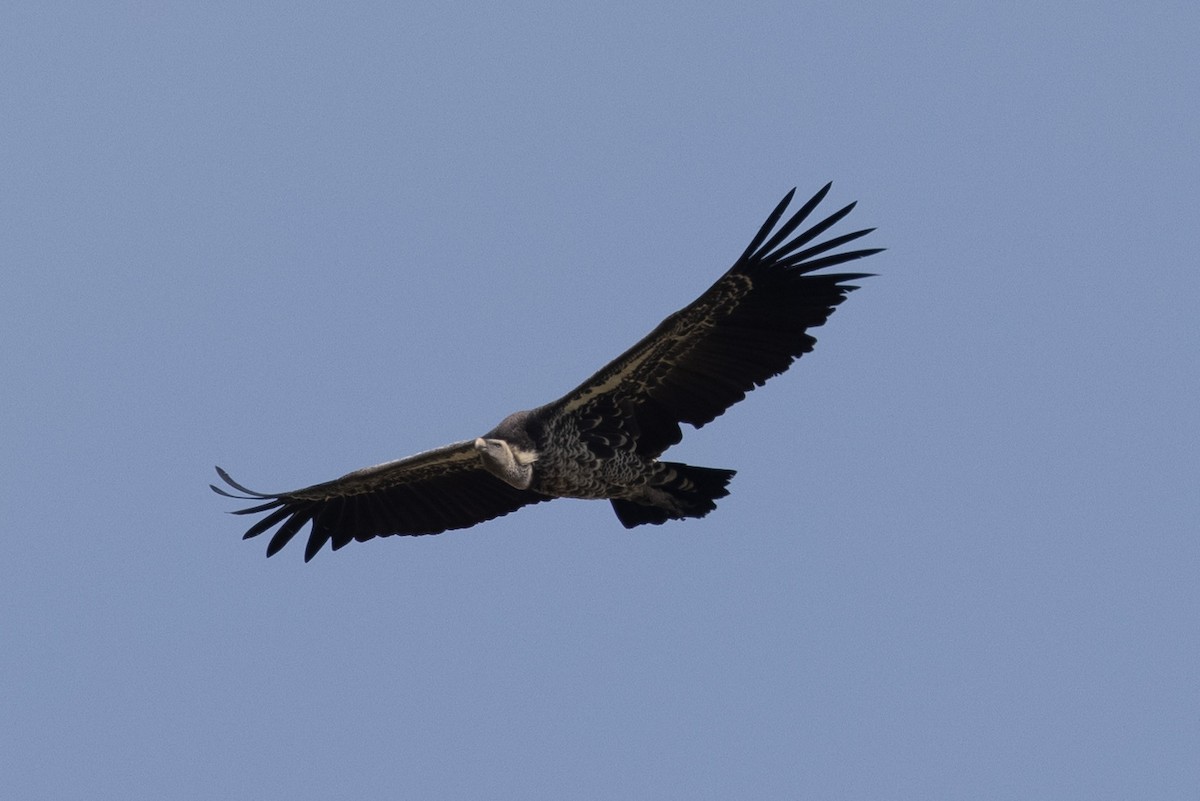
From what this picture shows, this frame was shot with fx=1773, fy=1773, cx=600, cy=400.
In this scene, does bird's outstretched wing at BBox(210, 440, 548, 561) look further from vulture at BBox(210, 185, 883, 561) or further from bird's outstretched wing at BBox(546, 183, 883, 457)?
bird's outstretched wing at BBox(546, 183, 883, 457)

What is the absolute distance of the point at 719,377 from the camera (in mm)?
15938

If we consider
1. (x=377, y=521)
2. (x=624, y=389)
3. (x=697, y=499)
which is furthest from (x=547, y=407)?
(x=377, y=521)

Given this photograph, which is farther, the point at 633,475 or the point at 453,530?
the point at 453,530

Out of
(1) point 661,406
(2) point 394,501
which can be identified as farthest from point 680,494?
(2) point 394,501

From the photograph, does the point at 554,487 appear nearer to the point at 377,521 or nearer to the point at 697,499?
the point at 697,499

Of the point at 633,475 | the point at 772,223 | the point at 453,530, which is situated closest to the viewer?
the point at 772,223

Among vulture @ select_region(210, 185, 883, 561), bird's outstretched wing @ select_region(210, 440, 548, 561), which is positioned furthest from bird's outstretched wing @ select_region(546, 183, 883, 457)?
bird's outstretched wing @ select_region(210, 440, 548, 561)

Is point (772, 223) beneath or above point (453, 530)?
above

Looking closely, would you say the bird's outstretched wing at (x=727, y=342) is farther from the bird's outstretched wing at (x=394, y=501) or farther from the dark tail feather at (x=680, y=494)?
the bird's outstretched wing at (x=394, y=501)

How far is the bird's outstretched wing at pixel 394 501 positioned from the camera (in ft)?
57.5

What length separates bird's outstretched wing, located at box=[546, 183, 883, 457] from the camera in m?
15.4

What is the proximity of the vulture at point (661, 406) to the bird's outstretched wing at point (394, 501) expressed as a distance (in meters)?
0.03

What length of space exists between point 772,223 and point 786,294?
643mm

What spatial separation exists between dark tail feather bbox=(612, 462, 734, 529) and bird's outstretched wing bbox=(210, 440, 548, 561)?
109 cm
